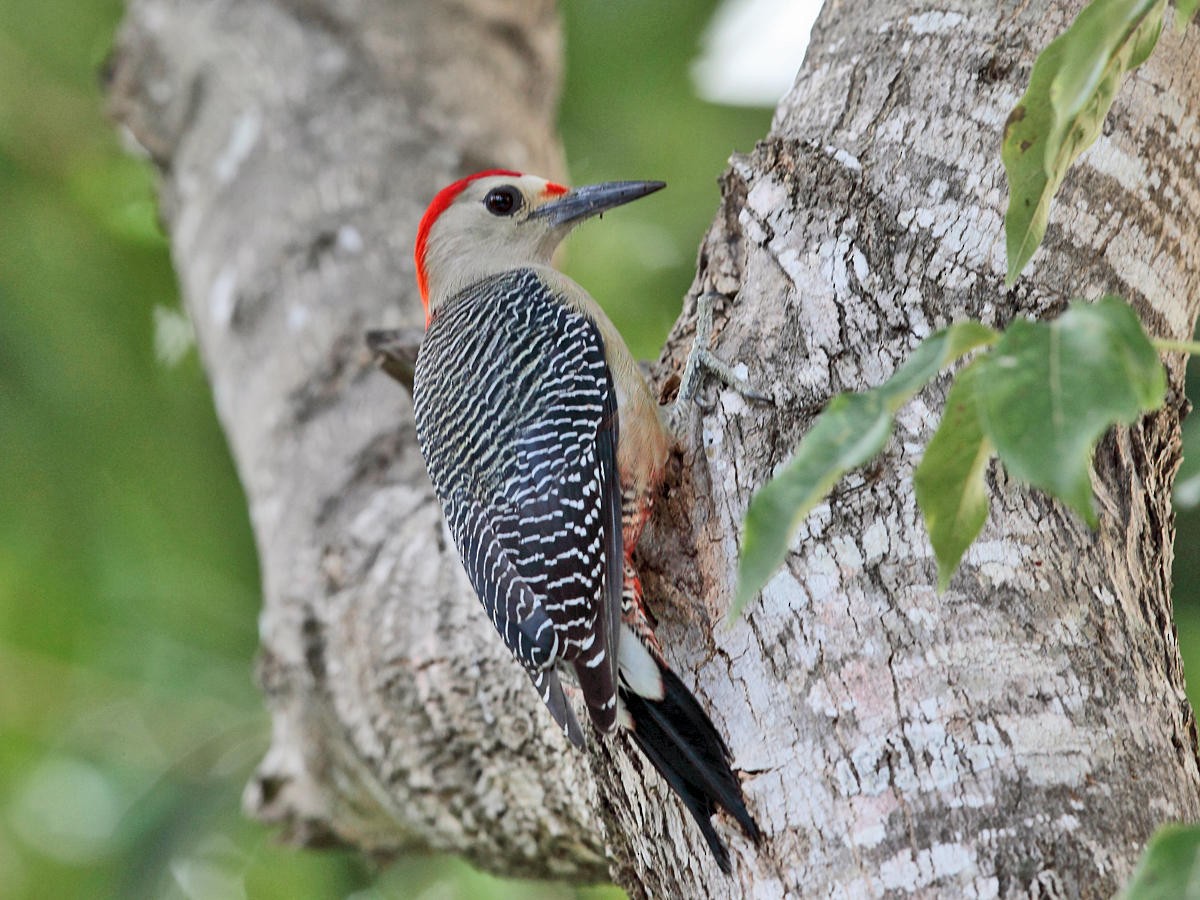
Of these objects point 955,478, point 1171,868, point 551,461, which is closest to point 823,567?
point 955,478

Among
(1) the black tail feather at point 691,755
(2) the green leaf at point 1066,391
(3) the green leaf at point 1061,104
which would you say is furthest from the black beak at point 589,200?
(2) the green leaf at point 1066,391

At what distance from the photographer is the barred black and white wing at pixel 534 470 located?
2.79 m

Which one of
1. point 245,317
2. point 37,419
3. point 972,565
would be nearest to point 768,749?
point 972,565

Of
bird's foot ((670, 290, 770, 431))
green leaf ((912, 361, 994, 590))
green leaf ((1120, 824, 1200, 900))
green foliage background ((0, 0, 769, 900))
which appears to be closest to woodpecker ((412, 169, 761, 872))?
bird's foot ((670, 290, 770, 431))

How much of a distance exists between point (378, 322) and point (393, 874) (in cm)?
264

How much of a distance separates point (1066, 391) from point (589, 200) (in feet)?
9.87

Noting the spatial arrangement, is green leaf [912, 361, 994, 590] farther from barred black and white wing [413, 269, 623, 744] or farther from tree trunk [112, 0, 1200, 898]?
barred black and white wing [413, 269, 623, 744]

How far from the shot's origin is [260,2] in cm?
510

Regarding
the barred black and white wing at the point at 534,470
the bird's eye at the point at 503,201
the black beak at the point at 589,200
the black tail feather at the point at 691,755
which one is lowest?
the black tail feather at the point at 691,755

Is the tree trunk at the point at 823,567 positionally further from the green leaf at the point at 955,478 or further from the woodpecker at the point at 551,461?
the green leaf at the point at 955,478

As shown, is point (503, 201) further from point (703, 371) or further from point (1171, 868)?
point (1171, 868)

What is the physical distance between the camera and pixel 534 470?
3176 millimetres

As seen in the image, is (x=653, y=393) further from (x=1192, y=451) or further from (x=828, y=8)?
(x=1192, y=451)

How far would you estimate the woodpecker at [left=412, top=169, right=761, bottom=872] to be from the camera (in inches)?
101
